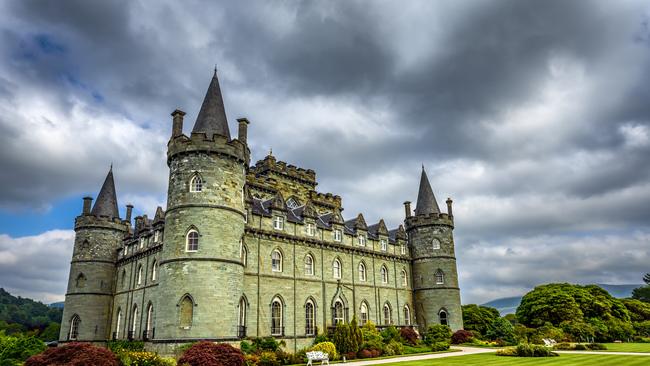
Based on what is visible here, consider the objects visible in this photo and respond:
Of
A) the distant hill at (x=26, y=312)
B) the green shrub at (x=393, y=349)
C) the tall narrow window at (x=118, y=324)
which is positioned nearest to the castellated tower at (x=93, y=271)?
the tall narrow window at (x=118, y=324)

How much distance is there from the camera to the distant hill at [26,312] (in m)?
98.8

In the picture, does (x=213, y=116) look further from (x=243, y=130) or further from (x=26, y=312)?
(x=26, y=312)

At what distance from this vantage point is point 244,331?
95.2 feet

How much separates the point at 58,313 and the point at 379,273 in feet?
322

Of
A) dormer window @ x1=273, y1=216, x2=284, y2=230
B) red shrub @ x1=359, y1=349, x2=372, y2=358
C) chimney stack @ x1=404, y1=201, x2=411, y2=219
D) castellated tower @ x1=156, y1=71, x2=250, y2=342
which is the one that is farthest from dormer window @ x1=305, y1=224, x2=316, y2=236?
chimney stack @ x1=404, y1=201, x2=411, y2=219

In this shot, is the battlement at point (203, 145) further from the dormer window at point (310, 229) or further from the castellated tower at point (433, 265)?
the castellated tower at point (433, 265)

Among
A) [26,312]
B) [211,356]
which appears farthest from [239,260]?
[26,312]

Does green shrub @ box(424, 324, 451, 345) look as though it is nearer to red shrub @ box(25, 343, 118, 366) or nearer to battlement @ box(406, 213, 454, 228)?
battlement @ box(406, 213, 454, 228)

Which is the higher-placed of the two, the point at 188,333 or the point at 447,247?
the point at 447,247

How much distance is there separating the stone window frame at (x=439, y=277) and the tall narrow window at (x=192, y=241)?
2598cm

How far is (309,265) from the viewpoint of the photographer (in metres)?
35.3

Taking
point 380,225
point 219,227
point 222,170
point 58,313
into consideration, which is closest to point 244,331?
point 219,227

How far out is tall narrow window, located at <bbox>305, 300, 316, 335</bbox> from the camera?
33.6 meters

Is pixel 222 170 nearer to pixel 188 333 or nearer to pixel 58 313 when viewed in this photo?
pixel 188 333
